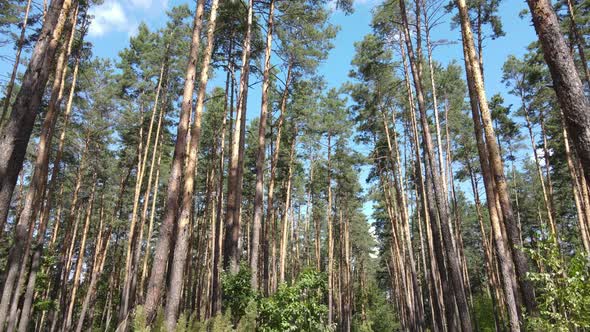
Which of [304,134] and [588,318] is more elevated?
[304,134]

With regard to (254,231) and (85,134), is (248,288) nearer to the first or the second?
(254,231)

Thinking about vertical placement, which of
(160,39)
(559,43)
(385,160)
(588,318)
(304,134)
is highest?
(160,39)

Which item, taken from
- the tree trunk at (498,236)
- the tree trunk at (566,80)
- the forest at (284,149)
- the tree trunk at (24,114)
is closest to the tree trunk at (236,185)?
the forest at (284,149)

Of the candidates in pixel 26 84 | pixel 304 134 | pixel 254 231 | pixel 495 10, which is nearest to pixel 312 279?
pixel 254 231

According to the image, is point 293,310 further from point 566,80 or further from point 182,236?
point 566,80

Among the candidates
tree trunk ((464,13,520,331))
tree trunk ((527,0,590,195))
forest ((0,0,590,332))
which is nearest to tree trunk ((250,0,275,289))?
forest ((0,0,590,332))

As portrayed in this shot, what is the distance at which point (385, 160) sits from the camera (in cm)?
2161

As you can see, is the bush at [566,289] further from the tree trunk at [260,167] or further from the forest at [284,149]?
the tree trunk at [260,167]

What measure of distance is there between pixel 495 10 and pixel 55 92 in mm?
17003

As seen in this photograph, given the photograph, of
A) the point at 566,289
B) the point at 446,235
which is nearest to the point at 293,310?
the point at 566,289

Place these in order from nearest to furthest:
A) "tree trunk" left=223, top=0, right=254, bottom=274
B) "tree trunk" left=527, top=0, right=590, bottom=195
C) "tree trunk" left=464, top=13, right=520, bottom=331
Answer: "tree trunk" left=527, top=0, right=590, bottom=195 < "tree trunk" left=464, top=13, right=520, bottom=331 < "tree trunk" left=223, top=0, right=254, bottom=274

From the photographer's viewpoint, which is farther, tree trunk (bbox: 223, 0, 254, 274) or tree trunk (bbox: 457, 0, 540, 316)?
tree trunk (bbox: 223, 0, 254, 274)

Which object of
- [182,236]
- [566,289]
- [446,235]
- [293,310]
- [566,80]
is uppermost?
[566,80]

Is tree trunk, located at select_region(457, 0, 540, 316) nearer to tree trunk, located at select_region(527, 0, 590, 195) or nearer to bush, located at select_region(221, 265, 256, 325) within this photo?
tree trunk, located at select_region(527, 0, 590, 195)
